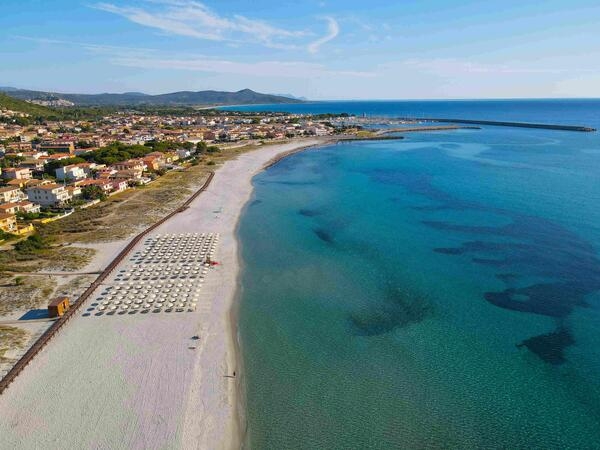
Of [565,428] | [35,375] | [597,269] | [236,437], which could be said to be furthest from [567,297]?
[35,375]

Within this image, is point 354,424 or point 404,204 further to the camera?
point 404,204

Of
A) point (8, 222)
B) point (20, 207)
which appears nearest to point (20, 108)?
point (20, 207)

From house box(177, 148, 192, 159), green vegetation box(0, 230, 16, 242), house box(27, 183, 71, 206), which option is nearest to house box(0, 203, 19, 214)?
house box(27, 183, 71, 206)

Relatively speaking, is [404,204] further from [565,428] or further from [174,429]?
[174,429]

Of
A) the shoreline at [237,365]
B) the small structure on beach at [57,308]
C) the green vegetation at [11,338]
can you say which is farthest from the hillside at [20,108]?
the green vegetation at [11,338]

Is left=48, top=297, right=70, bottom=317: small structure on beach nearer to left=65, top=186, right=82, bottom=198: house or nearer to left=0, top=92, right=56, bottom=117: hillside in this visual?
left=65, top=186, right=82, bottom=198: house

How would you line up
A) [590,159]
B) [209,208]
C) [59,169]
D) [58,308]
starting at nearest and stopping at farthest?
[58,308], [209,208], [59,169], [590,159]

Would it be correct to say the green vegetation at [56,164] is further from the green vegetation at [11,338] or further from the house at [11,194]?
the green vegetation at [11,338]
